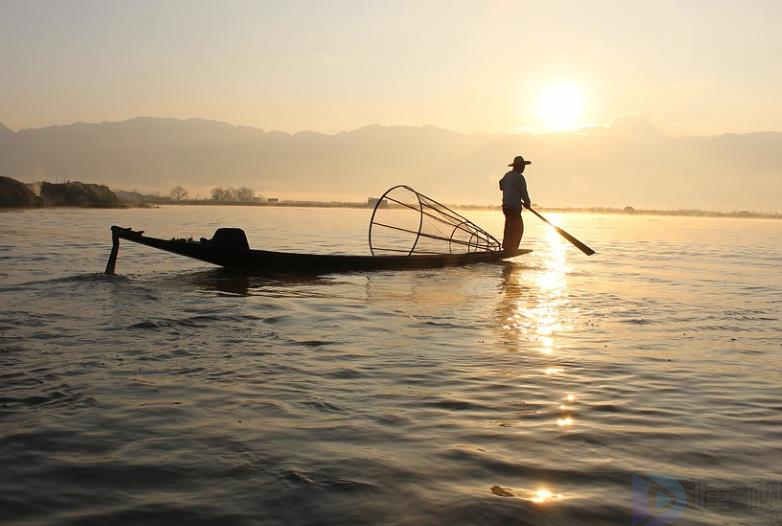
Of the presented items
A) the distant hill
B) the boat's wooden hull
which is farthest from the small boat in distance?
the distant hill

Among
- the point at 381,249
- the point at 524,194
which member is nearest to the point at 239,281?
the point at 381,249

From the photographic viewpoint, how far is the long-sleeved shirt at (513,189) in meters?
19.0

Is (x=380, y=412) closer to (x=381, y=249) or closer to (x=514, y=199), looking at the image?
(x=381, y=249)

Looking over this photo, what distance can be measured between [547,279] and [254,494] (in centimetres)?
1343

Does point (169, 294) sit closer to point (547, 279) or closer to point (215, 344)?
point (215, 344)

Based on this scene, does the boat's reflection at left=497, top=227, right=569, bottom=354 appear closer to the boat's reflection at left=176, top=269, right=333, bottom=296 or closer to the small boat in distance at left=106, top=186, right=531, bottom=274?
the small boat in distance at left=106, top=186, right=531, bottom=274

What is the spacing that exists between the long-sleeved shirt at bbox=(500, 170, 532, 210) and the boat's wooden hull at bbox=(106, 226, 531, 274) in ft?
10.3

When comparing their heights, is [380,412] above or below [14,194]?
below

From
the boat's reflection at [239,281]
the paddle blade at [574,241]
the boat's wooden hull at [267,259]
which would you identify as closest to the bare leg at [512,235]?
the paddle blade at [574,241]

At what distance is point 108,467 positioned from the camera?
4145 millimetres

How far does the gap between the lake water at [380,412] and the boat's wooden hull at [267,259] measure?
1.98 metres

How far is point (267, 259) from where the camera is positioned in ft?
48.2

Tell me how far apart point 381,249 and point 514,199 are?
4159mm

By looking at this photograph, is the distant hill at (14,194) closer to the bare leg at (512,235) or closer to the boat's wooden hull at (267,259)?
the boat's wooden hull at (267,259)
